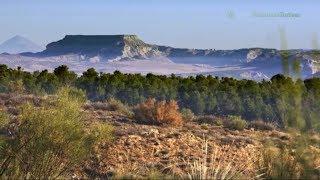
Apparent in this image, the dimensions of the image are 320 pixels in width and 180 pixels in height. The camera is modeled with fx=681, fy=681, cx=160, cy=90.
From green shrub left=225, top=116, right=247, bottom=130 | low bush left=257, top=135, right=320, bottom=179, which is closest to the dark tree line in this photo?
green shrub left=225, top=116, right=247, bottom=130

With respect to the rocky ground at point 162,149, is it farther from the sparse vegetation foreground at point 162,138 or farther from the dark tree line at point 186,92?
the dark tree line at point 186,92

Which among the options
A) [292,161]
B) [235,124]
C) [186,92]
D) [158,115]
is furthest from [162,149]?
[186,92]

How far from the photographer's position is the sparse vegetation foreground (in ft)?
29.1

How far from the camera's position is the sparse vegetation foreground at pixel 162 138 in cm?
886

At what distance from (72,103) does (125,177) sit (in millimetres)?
5456

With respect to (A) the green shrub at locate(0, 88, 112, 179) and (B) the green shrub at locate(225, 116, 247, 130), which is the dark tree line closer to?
(B) the green shrub at locate(225, 116, 247, 130)

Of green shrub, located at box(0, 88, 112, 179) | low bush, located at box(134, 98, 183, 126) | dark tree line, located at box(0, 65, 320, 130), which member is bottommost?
dark tree line, located at box(0, 65, 320, 130)

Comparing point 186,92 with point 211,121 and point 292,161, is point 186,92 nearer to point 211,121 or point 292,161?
point 211,121

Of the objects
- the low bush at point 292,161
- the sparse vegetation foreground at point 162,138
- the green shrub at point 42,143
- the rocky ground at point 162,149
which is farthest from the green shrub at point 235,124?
the low bush at point 292,161

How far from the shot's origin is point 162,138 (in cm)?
2203

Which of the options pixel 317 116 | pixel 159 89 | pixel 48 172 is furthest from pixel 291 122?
pixel 159 89

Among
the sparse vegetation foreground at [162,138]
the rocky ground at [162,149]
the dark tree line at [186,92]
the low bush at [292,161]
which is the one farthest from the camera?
the dark tree line at [186,92]

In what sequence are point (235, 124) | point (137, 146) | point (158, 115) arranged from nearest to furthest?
point (137, 146)
point (158, 115)
point (235, 124)

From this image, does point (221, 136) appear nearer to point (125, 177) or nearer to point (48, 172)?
point (48, 172)
